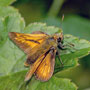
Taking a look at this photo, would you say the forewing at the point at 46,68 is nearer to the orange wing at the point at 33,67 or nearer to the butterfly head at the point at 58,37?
the orange wing at the point at 33,67

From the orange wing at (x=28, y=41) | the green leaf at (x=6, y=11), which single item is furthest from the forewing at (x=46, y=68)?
the green leaf at (x=6, y=11)

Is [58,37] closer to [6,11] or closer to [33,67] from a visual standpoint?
[33,67]

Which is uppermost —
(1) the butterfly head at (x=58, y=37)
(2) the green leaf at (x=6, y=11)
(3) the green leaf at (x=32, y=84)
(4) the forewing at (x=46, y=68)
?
(2) the green leaf at (x=6, y=11)

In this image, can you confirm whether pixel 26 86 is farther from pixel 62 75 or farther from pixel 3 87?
pixel 62 75

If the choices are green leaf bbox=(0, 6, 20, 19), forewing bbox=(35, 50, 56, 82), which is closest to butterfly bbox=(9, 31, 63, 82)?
forewing bbox=(35, 50, 56, 82)

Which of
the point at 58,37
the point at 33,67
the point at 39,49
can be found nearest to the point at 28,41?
the point at 39,49

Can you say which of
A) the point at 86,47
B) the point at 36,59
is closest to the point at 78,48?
the point at 86,47

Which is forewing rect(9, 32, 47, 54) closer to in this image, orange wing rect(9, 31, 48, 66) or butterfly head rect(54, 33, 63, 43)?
orange wing rect(9, 31, 48, 66)
